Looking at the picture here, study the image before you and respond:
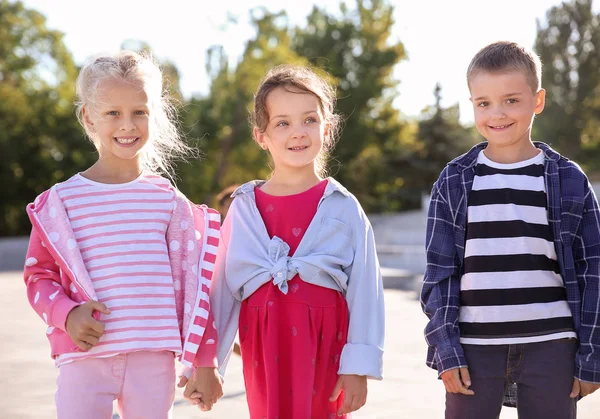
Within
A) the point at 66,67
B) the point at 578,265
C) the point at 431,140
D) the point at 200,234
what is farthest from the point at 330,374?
the point at 66,67

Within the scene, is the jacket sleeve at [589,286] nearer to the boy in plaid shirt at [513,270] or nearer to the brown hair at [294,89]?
Answer: the boy in plaid shirt at [513,270]

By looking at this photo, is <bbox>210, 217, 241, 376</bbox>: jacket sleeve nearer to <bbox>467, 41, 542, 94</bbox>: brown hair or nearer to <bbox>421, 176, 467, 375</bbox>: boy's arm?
<bbox>421, 176, 467, 375</bbox>: boy's arm

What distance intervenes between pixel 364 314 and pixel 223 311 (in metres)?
0.50

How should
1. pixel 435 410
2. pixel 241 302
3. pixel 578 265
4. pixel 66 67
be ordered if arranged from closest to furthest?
pixel 578 265 < pixel 241 302 < pixel 435 410 < pixel 66 67

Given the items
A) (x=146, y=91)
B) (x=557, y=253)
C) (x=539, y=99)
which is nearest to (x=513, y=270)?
(x=557, y=253)

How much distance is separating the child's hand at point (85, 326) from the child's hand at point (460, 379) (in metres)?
1.11

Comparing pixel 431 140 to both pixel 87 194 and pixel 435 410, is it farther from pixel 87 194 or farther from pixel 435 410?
pixel 87 194

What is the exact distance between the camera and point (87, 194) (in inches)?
117

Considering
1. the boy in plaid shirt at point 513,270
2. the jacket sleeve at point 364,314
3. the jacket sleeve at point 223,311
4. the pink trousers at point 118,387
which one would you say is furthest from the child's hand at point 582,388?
the pink trousers at point 118,387

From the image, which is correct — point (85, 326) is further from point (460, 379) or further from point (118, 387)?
point (460, 379)

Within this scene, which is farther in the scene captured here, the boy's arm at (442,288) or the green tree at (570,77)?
the green tree at (570,77)

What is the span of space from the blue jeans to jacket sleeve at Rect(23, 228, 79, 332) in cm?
130

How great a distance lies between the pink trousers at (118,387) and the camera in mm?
2760

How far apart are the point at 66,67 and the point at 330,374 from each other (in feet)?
117
